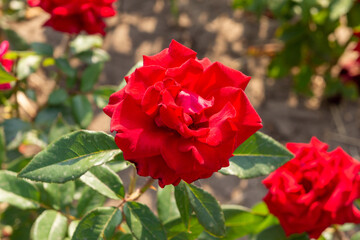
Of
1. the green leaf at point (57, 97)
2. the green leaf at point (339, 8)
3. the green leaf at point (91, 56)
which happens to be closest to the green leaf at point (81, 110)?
the green leaf at point (57, 97)

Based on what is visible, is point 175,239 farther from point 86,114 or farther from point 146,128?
point 86,114

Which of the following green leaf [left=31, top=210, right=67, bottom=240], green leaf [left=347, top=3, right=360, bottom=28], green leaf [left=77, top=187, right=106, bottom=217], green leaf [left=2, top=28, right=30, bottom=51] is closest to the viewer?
green leaf [left=31, top=210, right=67, bottom=240]

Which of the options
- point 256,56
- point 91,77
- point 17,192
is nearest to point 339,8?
point 256,56

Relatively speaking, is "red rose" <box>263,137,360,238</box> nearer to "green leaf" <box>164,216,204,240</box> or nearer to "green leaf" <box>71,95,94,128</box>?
"green leaf" <box>164,216,204,240</box>

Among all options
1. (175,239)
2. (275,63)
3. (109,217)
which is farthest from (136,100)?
(275,63)

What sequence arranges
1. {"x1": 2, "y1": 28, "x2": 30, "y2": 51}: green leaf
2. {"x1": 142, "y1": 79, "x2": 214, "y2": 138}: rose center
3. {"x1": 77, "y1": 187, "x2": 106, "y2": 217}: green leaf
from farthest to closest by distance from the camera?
{"x1": 2, "y1": 28, "x2": 30, "y2": 51}: green leaf, {"x1": 77, "y1": 187, "x2": 106, "y2": 217}: green leaf, {"x1": 142, "y1": 79, "x2": 214, "y2": 138}: rose center

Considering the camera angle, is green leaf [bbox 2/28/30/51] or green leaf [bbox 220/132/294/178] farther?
green leaf [bbox 2/28/30/51]

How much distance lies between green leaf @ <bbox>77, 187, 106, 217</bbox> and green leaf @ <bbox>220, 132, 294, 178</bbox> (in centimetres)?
42

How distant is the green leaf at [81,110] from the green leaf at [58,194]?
12.7 inches

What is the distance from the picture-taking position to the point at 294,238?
1132 millimetres

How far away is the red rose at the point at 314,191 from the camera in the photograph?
95 cm

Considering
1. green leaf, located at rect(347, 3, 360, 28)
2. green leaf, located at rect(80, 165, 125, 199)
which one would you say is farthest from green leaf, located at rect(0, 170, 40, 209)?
green leaf, located at rect(347, 3, 360, 28)

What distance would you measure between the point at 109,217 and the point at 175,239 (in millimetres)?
199

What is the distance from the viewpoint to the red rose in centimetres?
95
